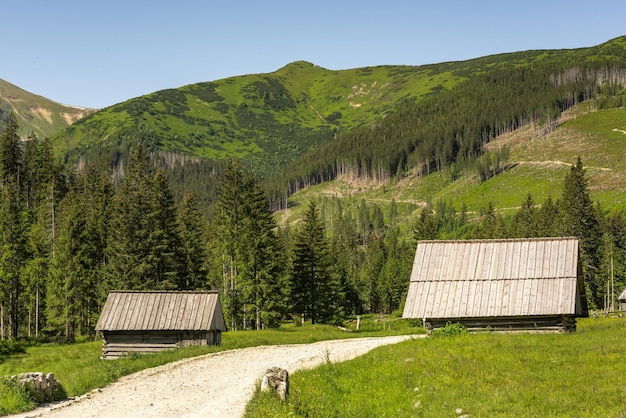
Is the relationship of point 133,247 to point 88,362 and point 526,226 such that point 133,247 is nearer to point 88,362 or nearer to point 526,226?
point 88,362

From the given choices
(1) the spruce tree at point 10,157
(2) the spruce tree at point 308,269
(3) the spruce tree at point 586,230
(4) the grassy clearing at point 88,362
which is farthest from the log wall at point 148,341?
(1) the spruce tree at point 10,157

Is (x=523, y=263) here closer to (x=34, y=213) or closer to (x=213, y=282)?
(x=213, y=282)

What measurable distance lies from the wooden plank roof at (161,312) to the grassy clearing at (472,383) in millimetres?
15450

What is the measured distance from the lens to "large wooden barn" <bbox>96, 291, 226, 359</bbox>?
4281cm

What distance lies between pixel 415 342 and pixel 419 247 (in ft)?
28.7

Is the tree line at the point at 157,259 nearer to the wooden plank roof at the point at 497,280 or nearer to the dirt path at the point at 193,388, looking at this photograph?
the dirt path at the point at 193,388

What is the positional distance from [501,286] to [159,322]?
20.2 m

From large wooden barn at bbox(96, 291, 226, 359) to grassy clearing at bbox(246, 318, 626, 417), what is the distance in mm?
→ 15508

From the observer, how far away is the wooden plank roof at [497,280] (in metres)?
37.2

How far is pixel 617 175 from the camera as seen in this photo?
198m

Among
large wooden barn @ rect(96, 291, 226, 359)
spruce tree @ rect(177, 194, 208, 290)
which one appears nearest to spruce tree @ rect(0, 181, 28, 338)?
spruce tree @ rect(177, 194, 208, 290)

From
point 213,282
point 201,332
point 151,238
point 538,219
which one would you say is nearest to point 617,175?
point 538,219

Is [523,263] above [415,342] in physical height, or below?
above

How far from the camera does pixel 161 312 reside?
43.5m
